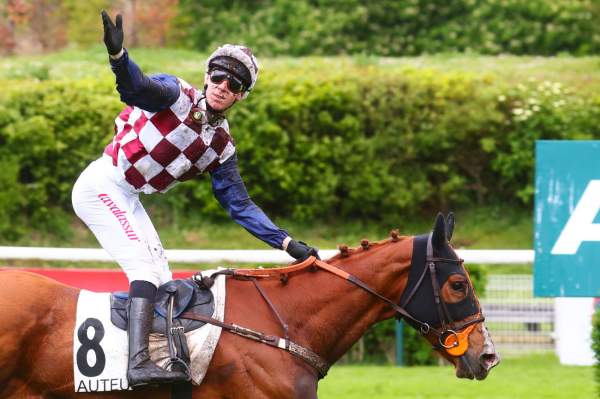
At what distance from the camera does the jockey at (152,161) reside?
14.9 feet

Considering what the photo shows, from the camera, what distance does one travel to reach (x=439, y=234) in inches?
183

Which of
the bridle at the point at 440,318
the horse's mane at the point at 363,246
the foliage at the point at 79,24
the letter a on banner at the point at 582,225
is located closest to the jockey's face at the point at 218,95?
the horse's mane at the point at 363,246

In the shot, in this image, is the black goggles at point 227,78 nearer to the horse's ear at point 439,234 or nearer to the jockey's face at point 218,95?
the jockey's face at point 218,95

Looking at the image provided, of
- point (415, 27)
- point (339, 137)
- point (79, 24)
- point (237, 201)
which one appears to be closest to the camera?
point (237, 201)

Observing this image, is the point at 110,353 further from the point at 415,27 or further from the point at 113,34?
the point at 415,27

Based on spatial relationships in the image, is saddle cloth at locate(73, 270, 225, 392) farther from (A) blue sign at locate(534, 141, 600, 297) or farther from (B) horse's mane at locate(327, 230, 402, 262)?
(A) blue sign at locate(534, 141, 600, 297)

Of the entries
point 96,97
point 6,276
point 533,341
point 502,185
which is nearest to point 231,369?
point 6,276

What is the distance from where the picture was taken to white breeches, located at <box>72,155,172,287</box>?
464 cm

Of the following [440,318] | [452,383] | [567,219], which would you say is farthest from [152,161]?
[452,383]

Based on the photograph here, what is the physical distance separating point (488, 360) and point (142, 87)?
1.76 m

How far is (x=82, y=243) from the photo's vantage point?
11914 mm

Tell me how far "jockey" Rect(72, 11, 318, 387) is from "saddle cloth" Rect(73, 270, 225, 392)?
0.07 meters

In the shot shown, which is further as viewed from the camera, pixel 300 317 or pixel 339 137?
pixel 339 137

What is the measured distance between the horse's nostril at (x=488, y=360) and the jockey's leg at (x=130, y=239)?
3.93ft
